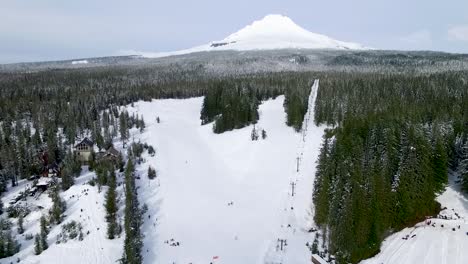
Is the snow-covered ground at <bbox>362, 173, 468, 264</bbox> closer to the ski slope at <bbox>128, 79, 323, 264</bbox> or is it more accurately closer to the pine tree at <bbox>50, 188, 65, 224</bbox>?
the ski slope at <bbox>128, 79, 323, 264</bbox>

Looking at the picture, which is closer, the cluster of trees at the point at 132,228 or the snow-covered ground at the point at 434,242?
the snow-covered ground at the point at 434,242

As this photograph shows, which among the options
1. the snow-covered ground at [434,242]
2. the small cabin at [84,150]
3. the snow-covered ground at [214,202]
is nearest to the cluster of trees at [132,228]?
the snow-covered ground at [214,202]

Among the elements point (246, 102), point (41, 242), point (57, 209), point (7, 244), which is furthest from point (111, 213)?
point (246, 102)

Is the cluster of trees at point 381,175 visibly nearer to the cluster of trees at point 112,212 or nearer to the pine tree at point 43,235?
the cluster of trees at point 112,212

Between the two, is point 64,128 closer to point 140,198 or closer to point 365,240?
point 140,198

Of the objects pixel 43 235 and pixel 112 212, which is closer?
pixel 43 235

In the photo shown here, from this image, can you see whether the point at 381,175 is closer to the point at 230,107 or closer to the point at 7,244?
the point at 7,244

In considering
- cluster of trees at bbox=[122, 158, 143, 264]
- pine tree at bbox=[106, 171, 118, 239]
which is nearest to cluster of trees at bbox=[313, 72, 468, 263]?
cluster of trees at bbox=[122, 158, 143, 264]
